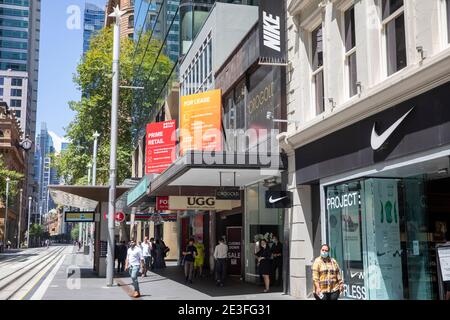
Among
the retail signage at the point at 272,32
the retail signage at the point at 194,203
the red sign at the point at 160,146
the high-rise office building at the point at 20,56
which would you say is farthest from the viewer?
the high-rise office building at the point at 20,56

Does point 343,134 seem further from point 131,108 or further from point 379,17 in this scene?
point 131,108

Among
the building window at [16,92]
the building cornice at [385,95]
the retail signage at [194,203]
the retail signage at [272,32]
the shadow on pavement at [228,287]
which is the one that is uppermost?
the building window at [16,92]

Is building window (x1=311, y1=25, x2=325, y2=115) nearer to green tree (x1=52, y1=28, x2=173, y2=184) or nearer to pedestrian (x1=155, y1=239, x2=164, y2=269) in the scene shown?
pedestrian (x1=155, y1=239, x2=164, y2=269)

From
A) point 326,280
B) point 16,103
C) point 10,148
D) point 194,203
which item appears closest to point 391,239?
point 326,280

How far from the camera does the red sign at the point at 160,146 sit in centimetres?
2764

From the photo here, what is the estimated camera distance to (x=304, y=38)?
1617 centimetres

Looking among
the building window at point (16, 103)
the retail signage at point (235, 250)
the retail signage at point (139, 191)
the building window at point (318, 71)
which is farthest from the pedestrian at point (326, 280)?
the building window at point (16, 103)

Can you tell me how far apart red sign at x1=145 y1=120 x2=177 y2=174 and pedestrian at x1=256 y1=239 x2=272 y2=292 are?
Result: 10.3 metres

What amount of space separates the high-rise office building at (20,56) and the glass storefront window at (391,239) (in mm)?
128678

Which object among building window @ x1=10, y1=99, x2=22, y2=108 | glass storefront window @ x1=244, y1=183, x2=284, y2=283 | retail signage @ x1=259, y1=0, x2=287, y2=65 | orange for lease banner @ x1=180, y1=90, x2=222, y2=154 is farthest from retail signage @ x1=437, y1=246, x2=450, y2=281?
building window @ x1=10, y1=99, x2=22, y2=108

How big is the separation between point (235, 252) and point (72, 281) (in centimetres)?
704

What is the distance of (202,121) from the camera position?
74.9 ft

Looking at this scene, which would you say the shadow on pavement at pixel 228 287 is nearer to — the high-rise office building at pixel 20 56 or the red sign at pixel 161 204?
the red sign at pixel 161 204
